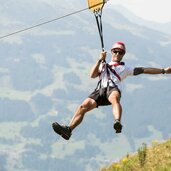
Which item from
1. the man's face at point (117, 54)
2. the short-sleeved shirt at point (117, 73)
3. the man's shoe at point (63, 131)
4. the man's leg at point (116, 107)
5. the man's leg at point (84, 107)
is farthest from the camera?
the man's face at point (117, 54)

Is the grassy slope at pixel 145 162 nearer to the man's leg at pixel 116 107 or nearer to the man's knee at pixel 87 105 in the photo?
the man's leg at pixel 116 107

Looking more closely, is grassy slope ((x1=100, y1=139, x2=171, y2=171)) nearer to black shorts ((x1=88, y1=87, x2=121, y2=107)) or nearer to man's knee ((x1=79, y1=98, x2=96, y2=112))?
black shorts ((x1=88, y1=87, x2=121, y2=107))

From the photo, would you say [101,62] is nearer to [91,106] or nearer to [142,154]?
[91,106]

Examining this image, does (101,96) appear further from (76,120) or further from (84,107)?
(76,120)

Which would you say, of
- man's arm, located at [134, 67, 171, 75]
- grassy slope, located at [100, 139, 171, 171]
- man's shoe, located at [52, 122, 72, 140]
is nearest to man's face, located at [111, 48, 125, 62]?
man's arm, located at [134, 67, 171, 75]

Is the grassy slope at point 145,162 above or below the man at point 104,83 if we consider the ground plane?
below

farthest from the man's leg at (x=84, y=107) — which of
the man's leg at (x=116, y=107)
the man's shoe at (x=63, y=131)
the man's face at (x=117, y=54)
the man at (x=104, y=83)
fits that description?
Answer: the man's face at (x=117, y=54)

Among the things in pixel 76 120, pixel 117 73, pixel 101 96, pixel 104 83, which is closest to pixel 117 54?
pixel 117 73

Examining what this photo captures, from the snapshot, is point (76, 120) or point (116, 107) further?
point (76, 120)

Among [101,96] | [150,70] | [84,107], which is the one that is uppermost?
[150,70]

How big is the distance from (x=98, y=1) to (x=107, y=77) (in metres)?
1.70

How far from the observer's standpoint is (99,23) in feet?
32.0

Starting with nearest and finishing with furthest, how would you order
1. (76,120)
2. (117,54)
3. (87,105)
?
(87,105) < (76,120) < (117,54)

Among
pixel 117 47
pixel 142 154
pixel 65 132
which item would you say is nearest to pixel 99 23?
pixel 117 47
